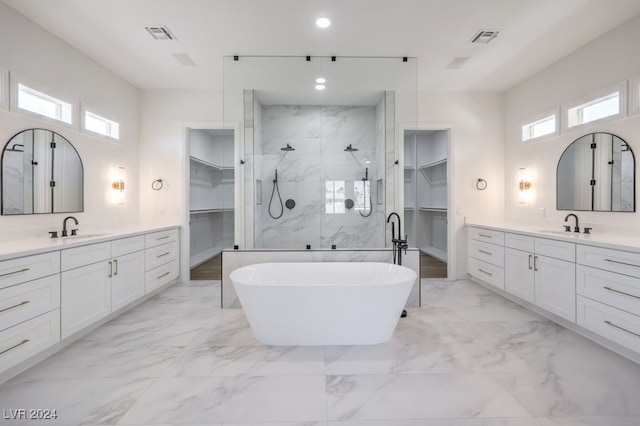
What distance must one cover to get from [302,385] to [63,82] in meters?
3.80

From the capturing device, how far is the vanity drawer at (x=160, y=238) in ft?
A: 11.7

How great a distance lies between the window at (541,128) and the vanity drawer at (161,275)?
17.3ft

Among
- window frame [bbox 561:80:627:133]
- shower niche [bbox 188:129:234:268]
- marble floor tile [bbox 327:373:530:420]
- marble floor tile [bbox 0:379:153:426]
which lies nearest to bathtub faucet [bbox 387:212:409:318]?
marble floor tile [bbox 327:373:530:420]

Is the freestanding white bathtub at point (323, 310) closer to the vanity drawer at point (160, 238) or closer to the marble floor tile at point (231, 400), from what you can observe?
the marble floor tile at point (231, 400)

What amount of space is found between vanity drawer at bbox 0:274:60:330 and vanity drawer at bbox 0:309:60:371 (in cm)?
5

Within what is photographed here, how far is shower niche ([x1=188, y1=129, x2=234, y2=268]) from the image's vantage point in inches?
238

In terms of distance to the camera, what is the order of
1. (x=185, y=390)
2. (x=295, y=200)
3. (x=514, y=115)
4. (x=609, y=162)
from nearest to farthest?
(x=185, y=390) < (x=609, y=162) < (x=295, y=200) < (x=514, y=115)

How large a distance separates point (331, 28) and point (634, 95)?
290 centimetres

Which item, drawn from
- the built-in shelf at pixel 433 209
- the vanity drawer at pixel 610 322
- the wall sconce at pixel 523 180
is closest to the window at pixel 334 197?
the vanity drawer at pixel 610 322

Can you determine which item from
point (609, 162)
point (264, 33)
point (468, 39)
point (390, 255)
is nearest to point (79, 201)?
point (264, 33)

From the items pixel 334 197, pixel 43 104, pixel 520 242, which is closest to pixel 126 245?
pixel 43 104

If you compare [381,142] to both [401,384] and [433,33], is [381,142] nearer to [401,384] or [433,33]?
[433,33]

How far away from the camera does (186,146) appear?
14.5ft

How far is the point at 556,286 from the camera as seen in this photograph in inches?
110
